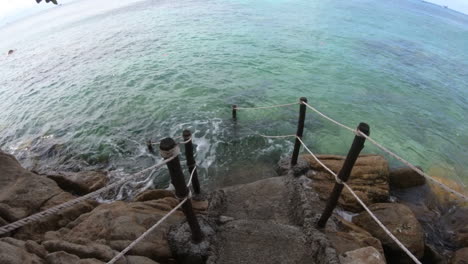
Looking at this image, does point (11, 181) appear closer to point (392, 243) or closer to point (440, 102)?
point (392, 243)

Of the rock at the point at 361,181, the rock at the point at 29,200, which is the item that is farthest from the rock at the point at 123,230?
the rock at the point at 361,181

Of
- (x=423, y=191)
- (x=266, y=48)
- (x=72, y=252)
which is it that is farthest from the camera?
(x=266, y=48)

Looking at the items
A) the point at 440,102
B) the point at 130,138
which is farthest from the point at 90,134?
the point at 440,102

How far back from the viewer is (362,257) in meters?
4.25

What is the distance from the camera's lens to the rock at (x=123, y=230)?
4.36 meters

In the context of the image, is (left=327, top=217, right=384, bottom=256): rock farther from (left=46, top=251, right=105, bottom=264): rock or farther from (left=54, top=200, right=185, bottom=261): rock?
(left=46, top=251, right=105, bottom=264): rock

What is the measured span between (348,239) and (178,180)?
3.89m

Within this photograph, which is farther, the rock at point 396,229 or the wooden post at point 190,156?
the rock at point 396,229

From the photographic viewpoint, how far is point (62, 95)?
16891mm

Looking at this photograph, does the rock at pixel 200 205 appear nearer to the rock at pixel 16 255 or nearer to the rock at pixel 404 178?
the rock at pixel 16 255

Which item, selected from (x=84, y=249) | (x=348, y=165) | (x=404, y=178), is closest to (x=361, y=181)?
(x=404, y=178)

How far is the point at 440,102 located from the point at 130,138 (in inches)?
809

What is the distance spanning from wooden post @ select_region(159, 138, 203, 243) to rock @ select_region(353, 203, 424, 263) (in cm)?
467

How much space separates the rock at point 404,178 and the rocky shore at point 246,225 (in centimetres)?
56
